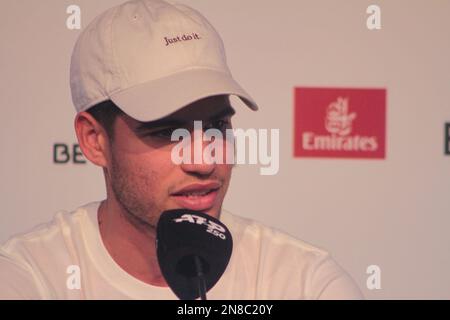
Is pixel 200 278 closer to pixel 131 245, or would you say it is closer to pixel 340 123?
pixel 131 245

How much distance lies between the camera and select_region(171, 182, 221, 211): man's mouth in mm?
1262

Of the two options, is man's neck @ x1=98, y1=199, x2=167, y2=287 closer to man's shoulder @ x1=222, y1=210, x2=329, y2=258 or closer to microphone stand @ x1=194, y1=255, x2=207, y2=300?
man's shoulder @ x1=222, y1=210, x2=329, y2=258

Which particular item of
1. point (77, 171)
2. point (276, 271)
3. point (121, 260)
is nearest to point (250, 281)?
point (276, 271)

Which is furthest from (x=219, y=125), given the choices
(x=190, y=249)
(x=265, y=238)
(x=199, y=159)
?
(x=190, y=249)

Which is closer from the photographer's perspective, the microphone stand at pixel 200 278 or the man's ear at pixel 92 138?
the microphone stand at pixel 200 278

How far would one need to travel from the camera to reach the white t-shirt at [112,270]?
1.28 m

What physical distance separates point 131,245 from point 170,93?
29 centimetres

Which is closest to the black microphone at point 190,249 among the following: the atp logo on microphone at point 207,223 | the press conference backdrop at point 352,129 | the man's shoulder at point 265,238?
the atp logo on microphone at point 207,223

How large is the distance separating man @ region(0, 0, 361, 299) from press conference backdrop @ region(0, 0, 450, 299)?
0.24 meters

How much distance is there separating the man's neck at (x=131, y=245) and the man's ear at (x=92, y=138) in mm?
96

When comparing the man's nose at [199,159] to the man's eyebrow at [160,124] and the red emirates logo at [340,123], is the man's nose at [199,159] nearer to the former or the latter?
the man's eyebrow at [160,124]

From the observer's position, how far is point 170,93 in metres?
1.24

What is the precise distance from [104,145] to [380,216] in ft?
2.05

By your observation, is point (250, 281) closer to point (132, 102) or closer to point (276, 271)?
point (276, 271)
